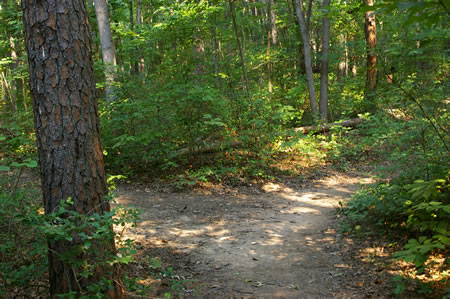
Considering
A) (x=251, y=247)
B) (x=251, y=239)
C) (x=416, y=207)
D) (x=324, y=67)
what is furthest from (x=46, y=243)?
(x=324, y=67)

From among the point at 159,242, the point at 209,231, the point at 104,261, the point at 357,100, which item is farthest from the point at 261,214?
the point at 357,100

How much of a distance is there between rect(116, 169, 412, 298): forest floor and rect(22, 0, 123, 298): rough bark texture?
2.81 feet

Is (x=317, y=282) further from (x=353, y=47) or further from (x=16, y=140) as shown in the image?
(x=353, y=47)

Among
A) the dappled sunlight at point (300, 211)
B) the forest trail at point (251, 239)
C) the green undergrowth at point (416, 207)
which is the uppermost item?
the green undergrowth at point (416, 207)

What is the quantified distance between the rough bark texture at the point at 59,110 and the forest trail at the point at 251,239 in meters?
0.81

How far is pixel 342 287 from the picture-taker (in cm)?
399

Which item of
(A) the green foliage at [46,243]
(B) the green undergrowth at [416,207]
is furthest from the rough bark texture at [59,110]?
(B) the green undergrowth at [416,207]

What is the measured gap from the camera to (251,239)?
5766 millimetres

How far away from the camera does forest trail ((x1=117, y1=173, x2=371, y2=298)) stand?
4.21 meters

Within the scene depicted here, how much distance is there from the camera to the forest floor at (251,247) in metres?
4.09

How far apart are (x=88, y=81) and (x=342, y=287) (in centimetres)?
361

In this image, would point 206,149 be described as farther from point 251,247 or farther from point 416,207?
point 416,207

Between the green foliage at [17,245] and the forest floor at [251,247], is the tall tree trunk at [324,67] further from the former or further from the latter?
the green foliage at [17,245]

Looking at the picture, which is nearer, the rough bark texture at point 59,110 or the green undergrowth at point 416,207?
the rough bark texture at point 59,110
